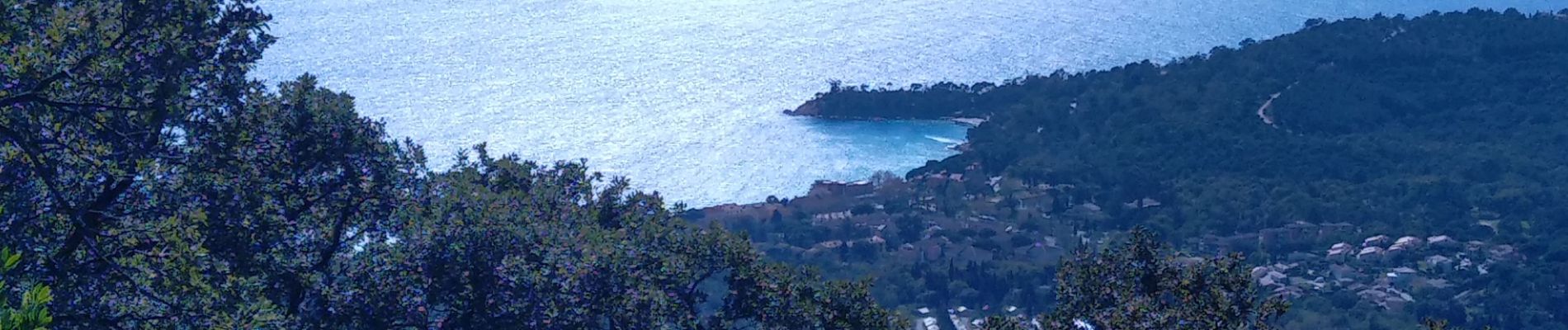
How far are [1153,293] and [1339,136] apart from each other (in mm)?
23246

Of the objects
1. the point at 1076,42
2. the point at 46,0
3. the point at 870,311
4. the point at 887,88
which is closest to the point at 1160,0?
the point at 1076,42

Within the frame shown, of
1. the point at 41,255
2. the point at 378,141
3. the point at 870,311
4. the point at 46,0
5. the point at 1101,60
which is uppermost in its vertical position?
the point at 1101,60

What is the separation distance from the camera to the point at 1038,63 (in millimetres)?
38250

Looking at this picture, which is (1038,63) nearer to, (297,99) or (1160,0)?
(1160,0)

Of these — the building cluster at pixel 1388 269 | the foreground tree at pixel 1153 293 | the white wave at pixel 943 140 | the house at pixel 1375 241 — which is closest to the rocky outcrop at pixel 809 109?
the white wave at pixel 943 140

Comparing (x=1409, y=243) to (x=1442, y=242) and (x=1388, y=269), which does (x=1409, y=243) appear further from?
(x=1388, y=269)

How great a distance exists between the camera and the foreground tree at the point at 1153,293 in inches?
283

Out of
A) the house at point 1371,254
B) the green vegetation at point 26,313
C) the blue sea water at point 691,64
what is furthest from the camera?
the blue sea water at point 691,64

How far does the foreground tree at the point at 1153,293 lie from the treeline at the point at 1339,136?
11.5 metres

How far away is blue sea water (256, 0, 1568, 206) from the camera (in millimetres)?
24531

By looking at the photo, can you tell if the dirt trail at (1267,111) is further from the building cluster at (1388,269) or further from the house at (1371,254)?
the house at (1371,254)

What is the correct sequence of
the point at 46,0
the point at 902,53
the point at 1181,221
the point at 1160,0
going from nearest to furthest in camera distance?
the point at 46,0
the point at 1181,221
the point at 902,53
the point at 1160,0

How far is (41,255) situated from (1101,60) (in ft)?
120

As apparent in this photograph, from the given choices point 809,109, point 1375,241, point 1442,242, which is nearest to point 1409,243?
point 1375,241
